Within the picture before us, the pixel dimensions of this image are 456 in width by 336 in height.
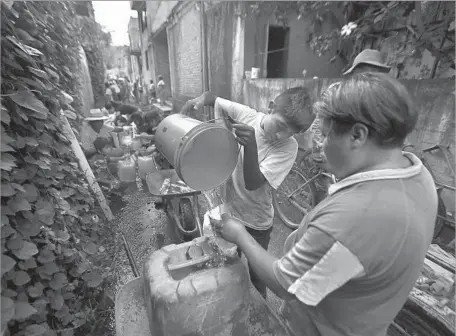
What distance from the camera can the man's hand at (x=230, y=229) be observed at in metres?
1.29

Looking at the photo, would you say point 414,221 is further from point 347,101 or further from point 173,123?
point 173,123

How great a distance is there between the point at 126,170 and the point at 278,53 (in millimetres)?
6598

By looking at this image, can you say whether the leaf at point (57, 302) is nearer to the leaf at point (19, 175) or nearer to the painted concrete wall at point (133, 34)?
the leaf at point (19, 175)

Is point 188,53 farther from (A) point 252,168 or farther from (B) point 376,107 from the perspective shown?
(B) point 376,107

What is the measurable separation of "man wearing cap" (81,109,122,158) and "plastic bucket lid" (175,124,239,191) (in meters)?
4.24

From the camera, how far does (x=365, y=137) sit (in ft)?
2.86

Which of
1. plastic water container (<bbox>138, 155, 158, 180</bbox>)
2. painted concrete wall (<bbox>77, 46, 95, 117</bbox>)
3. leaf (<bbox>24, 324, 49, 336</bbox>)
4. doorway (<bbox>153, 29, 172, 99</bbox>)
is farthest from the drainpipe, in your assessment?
doorway (<bbox>153, 29, 172, 99</bbox>)

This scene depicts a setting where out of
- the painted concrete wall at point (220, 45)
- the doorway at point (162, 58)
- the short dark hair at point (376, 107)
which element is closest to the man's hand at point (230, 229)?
the short dark hair at point (376, 107)

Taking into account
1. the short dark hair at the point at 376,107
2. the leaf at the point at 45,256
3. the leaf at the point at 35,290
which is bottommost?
the leaf at the point at 35,290

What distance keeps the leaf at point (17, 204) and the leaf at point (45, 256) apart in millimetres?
436

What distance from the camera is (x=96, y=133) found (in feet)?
22.0

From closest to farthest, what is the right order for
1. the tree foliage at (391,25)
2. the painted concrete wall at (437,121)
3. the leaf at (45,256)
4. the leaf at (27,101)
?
1. the leaf at (27,101)
2. the leaf at (45,256)
3. the painted concrete wall at (437,121)
4. the tree foliage at (391,25)

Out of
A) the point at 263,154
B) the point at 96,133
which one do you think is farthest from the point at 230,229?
the point at 96,133

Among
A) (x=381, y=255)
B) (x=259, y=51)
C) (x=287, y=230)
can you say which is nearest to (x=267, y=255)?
(x=381, y=255)
